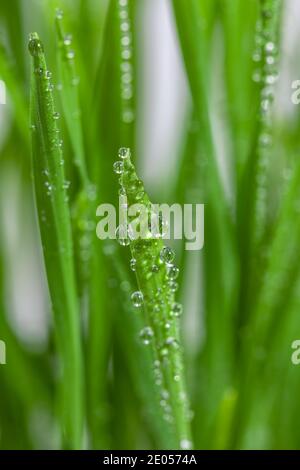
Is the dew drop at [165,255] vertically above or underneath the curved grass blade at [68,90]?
underneath

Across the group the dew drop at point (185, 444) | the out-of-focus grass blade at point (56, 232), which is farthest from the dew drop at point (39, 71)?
the dew drop at point (185, 444)

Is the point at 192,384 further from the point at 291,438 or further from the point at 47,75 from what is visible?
the point at 47,75

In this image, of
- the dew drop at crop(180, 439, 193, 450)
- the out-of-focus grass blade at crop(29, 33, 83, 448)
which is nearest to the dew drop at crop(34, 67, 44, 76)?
the out-of-focus grass blade at crop(29, 33, 83, 448)

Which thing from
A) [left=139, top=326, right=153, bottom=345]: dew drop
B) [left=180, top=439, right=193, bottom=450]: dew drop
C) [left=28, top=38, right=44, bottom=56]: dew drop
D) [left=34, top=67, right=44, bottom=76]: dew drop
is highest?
[left=28, top=38, right=44, bottom=56]: dew drop

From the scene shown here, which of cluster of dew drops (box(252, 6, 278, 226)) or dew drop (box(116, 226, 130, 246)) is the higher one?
cluster of dew drops (box(252, 6, 278, 226))

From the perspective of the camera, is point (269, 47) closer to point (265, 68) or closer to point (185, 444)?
point (265, 68)

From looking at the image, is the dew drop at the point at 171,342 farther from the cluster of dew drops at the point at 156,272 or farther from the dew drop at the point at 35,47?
the dew drop at the point at 35,47

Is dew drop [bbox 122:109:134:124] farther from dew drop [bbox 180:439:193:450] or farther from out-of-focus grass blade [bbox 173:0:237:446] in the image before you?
dew drop [bbox 180:439:193:450]
